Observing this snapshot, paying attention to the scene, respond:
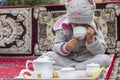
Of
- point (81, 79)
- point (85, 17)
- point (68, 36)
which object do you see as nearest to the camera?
point (81, 79)

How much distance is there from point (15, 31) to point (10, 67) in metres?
0.59

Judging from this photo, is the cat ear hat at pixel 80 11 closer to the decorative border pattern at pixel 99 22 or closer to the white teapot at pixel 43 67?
the white teapot at pixel 43 67

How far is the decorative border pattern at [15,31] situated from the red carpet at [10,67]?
10cm

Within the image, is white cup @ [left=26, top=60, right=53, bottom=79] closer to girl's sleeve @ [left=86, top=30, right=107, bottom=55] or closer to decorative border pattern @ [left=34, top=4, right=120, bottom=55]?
girl's sleeve @ [left=86, top=30, right=107, bottom=55]

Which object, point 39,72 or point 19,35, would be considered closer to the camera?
point 39,72

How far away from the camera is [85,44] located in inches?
88.7

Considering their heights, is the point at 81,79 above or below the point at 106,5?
below

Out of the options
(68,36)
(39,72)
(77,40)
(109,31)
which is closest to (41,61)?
(39,72)

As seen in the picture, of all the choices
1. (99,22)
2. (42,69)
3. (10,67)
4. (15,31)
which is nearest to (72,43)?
(42,69)

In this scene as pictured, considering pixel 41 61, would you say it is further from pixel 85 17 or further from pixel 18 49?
pixel 18 49

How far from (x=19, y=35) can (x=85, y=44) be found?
1468 mm

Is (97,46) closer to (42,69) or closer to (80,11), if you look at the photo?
(80,11)

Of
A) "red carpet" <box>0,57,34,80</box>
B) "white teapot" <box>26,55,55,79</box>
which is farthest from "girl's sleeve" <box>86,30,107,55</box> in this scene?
"red carpet" <box>0,57,34,80</box>

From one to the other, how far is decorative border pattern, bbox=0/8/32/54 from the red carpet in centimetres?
10
